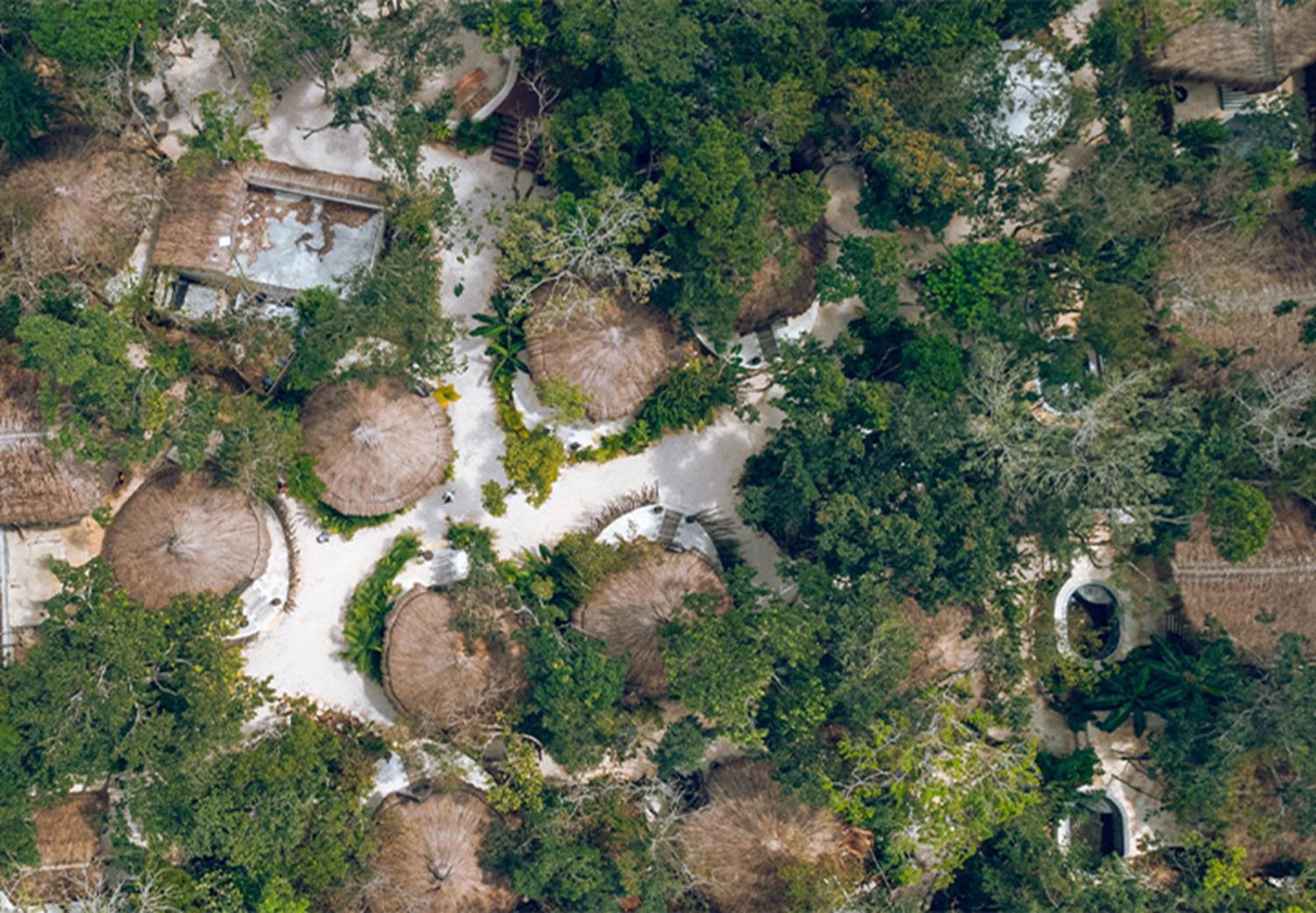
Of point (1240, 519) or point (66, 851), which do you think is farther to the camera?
point (66, 851)

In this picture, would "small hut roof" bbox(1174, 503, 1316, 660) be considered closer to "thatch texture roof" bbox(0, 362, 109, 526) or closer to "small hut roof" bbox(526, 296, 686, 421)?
"small hut roof" bbox(526, 296, 686, 421)

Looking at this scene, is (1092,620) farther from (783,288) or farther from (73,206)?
(73,206)

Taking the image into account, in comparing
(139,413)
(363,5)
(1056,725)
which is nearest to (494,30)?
(363,5)

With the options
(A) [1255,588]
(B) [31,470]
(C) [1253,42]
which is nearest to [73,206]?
(B) [31,470]

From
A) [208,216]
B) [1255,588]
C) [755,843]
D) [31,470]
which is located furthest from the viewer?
[1255,588]

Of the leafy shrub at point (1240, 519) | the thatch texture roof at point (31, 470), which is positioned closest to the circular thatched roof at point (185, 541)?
the thatch texture roof at point (31, 470)

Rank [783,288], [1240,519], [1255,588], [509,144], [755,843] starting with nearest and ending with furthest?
[1240,519]
[755,843]
[1255,588]
[783,288]
[509,144]

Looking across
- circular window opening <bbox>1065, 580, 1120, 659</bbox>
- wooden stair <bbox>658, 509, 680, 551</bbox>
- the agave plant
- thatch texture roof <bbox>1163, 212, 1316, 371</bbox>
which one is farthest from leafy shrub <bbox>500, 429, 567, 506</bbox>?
thatch texture roof <bbox>1163, 212, 1316, 371</bbox>
